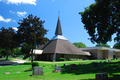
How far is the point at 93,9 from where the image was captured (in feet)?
60.6

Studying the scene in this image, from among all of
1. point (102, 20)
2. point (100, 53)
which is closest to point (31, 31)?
point (102, 20)

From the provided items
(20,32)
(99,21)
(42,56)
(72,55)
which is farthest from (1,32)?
(99,21)

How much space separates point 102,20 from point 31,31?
15.1m

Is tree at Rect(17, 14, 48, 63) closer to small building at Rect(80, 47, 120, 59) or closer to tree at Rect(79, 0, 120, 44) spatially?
tree at Rect(79, 0, 120, 44)

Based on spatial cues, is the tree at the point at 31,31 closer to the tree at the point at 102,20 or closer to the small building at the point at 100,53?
the tree at the point at 102,20

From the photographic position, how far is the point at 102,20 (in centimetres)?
1812

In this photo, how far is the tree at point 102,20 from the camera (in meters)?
17.7

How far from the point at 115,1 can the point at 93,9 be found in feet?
10.8

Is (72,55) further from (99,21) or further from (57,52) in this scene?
(99,21)

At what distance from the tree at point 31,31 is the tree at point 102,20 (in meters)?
10.2

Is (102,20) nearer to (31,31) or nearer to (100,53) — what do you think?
(31,31)

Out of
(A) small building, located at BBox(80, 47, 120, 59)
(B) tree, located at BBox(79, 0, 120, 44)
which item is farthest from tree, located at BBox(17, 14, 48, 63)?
(A) small building, located at BBox(80, 47, 120, 59)

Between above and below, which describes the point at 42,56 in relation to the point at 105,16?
below

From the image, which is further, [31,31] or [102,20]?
[31,31]
